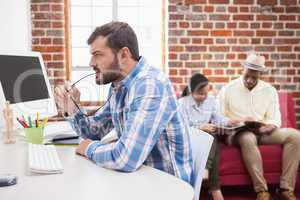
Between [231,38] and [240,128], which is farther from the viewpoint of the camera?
[231,38]

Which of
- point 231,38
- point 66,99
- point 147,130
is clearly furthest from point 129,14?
point 147,130

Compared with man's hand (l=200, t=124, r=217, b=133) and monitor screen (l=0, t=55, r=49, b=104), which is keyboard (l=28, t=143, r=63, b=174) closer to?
monitor screen (l=0, t=55, r=49, b=104)

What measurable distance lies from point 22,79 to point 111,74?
732 millimetres

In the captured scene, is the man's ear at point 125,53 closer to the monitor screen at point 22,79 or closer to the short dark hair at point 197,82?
the monitor screen at point 22,79

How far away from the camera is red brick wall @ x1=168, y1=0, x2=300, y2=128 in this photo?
13.0 ft

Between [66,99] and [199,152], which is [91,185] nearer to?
[199,152]

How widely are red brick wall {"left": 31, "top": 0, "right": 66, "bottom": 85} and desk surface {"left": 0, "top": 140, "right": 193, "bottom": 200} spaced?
2538 mm

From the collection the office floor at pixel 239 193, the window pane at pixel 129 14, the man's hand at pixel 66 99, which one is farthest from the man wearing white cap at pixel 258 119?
the man's hand at pixel 66 99

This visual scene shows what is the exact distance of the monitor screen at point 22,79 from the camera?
6.56 feet

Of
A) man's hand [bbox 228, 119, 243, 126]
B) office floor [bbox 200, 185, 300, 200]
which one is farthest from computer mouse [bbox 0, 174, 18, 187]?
man's hand [bbox 228, 119, 243, 126]

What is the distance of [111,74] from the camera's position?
1.55 meters

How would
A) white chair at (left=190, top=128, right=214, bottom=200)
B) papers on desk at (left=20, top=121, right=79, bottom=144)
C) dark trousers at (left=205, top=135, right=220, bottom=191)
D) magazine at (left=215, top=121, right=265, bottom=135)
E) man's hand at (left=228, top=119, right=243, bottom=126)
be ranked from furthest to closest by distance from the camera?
1. man's hand at (left=228, top=119, right=243, bottom=126)
2. magazine at (left=215, top=121, right=265, bottom=135)
3. dark trousers at (left=205, top=135, right=220, bottom=191)
4. papers on desk at (left=20, top=121, right=79, bottom=144)
5. white chair at (left=190, top=128, right=214, bottom=200)

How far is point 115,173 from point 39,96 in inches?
41.0

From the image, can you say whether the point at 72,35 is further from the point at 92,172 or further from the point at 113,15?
the point at 92,172
